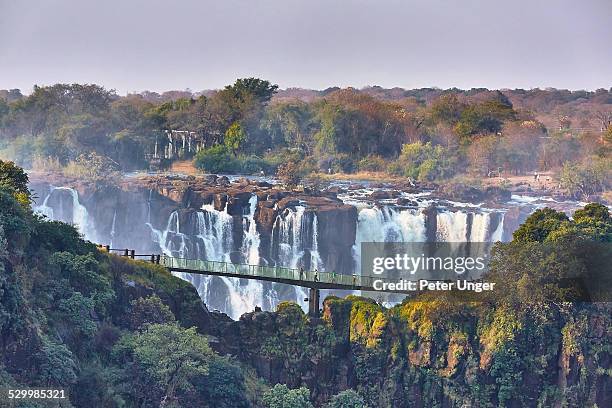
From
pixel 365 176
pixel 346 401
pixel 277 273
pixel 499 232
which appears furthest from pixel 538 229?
pixel 365 176

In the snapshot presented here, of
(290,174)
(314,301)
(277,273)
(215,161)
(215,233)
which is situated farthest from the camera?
(215,161)

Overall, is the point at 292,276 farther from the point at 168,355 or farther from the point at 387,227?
the point at 387,227

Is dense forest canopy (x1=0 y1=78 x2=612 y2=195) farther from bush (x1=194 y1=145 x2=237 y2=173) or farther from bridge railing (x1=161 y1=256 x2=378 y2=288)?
bridge railing (x1=161 y1=256 x2=378 y2=288)

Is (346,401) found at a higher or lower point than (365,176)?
lower

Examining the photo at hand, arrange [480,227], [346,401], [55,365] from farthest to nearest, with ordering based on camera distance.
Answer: [480,227], [346,401], [55,365]

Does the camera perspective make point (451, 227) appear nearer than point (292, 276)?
No

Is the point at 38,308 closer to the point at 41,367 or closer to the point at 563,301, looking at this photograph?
the point at 41,367

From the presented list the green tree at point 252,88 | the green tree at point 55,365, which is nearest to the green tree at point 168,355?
the green tree at point 55,365
